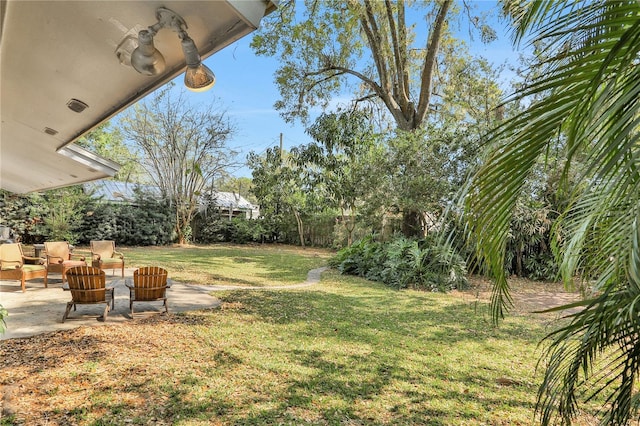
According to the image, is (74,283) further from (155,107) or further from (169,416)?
(155,107)

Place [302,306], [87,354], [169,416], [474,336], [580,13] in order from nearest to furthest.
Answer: [580,13]
[169,416]
[87,354]
[474,336]
[302,306]

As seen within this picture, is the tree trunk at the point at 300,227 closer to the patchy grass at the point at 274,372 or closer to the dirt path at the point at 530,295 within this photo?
the dirt path at the point at 530,295

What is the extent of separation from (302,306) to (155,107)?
16022mm

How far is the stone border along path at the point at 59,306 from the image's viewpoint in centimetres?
521

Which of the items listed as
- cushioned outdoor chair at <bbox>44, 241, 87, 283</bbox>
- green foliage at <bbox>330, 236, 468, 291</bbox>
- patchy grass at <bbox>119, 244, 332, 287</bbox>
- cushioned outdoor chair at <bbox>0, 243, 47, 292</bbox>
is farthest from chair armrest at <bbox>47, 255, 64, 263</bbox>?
green foliage at <bbox>330, 236, 468, 291</bbox>

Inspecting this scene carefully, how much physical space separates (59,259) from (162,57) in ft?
27.0

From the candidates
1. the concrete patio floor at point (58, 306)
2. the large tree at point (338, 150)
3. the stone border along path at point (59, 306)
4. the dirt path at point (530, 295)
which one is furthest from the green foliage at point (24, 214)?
the dirt path at point (530, 295)

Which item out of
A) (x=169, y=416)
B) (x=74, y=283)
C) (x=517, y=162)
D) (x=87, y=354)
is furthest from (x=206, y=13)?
(x=74, y=283)

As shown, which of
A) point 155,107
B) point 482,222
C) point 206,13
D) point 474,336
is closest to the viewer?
point 482,222

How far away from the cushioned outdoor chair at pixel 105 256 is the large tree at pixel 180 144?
9.64 m

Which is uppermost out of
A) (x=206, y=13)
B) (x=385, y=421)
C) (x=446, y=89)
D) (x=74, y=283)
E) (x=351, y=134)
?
(x=446, y=89)

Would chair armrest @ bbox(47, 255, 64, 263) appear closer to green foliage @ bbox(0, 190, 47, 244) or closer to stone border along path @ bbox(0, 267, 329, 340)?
stone border along path @ bbox(0, 267, 329, 340)

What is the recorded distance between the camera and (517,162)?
1.51m

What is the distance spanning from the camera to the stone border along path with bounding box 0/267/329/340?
5.21m
